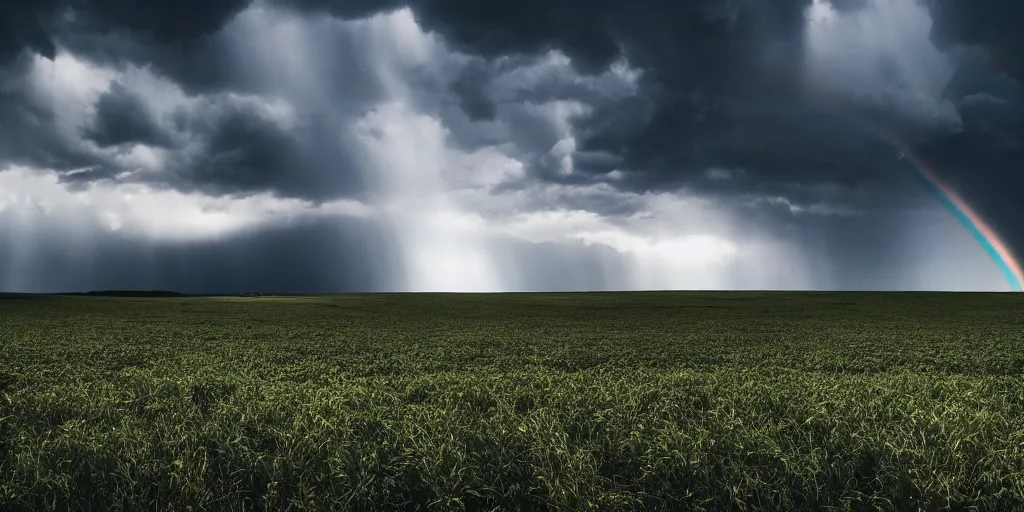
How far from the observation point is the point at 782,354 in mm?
27125

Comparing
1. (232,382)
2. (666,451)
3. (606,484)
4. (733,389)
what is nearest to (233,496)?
(606,484)

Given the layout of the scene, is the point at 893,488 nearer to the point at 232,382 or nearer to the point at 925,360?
the point at 232,382

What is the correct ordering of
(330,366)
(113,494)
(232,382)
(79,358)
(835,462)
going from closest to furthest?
(113,494) → (835,462) → (232,382) → (330,366) → (79,358)

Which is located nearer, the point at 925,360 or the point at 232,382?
the point at 232,382

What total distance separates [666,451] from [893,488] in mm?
2770

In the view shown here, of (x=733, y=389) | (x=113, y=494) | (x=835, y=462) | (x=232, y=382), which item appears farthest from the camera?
(x=232, y=382)

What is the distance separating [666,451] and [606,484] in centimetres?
103

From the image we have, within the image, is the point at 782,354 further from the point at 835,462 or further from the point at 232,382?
the point at 232,382

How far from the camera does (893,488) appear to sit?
24.3 ft

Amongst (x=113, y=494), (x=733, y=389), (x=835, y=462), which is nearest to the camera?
(x=113, y=494)

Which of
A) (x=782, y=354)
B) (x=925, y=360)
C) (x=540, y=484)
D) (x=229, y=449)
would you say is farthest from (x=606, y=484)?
(x=925, y=360)

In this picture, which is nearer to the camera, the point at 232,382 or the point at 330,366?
the point at 232,382

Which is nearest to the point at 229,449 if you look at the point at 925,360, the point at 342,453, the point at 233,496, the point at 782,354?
the point at 233,496

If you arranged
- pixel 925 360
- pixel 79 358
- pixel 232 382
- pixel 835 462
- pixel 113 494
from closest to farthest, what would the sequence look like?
1. pixel 113 494
2. pixel 835 462
3. pixel 232 382
4. pixel 79 358
5. pixel 925 360
